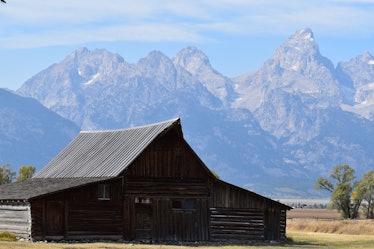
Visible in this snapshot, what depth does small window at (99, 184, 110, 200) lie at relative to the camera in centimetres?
6350

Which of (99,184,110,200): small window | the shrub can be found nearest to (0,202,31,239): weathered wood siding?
the shrub

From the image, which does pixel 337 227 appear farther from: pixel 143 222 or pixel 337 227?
pixel 143 222

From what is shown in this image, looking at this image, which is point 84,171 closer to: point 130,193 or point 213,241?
point 130,193

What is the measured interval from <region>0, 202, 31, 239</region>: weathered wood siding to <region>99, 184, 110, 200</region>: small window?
535 cm

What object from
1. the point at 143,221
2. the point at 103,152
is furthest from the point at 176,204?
the point at 103,152

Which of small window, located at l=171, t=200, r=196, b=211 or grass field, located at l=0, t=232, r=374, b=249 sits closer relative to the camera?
grass field, located at l=0, t=232, r=374, b=249

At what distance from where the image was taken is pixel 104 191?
63719 millimetres

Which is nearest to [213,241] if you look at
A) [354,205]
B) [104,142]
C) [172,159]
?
[172,159]

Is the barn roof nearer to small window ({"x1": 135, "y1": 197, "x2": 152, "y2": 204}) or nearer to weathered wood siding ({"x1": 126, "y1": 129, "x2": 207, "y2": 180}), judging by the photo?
weathered wood siding ({"x1": 126, "y1": 129, "x2": 207, "y2": 180})

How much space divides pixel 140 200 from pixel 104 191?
9.60 ft

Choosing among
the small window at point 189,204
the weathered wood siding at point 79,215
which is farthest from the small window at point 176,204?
the weathered wood siding at point 79,215

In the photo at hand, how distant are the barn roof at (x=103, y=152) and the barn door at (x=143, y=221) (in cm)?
339

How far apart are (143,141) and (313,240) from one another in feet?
52.3

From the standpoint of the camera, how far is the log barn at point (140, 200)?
6150 centimetres
